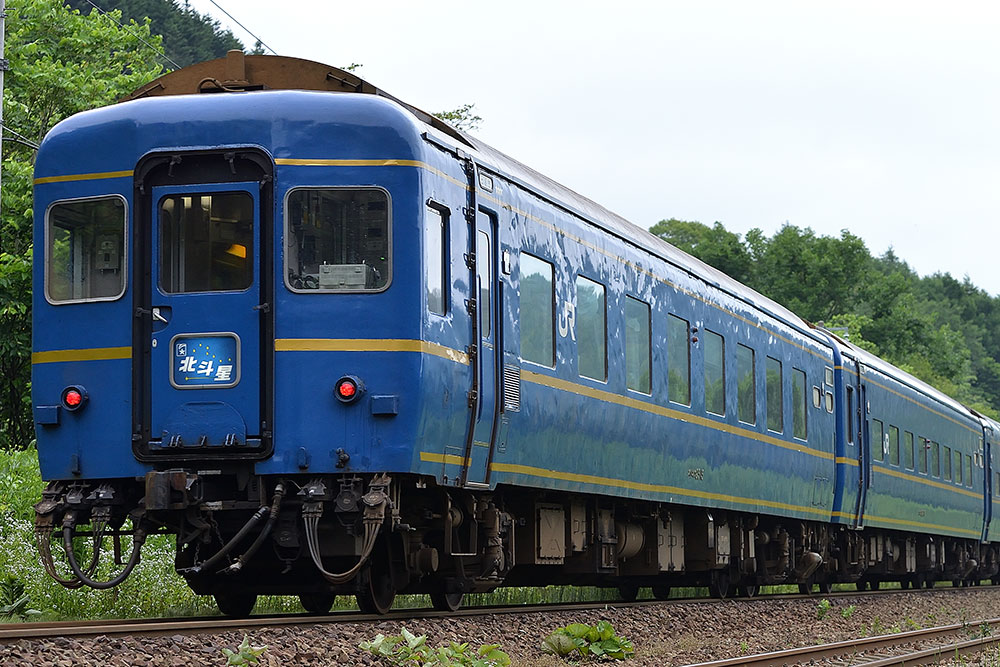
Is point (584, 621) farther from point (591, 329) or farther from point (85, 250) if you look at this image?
point (85, 250)

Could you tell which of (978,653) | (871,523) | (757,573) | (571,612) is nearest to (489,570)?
(571,612)

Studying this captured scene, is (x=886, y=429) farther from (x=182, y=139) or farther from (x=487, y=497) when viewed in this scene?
(x=182, y=139)

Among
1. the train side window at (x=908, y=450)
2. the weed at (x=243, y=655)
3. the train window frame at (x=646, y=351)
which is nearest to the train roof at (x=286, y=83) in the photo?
the train window frame at (x=646, y=351)

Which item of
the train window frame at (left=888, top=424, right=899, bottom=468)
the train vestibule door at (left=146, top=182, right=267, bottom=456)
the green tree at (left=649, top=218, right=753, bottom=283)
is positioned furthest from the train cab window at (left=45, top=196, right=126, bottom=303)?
the green tree at (left=649, top=218, right=753, bottom=283)

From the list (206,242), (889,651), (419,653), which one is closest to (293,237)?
(206,242)

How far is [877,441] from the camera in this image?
2188 cm

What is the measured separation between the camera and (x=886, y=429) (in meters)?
22.5

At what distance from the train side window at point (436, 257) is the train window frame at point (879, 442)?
43.2 feet

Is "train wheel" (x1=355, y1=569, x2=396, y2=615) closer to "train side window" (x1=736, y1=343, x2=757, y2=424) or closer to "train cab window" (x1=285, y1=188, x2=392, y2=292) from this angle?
"train cab window" (x1=285, y1=188, x2=392, y2=292)

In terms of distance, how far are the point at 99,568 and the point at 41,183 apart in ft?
12.4

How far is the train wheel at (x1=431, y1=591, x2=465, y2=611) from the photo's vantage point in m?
11.0

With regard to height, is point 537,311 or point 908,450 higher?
point 537,311

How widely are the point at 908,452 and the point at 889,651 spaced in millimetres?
11971

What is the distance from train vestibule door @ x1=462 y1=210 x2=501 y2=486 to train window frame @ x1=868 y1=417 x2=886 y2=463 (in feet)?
40.6
